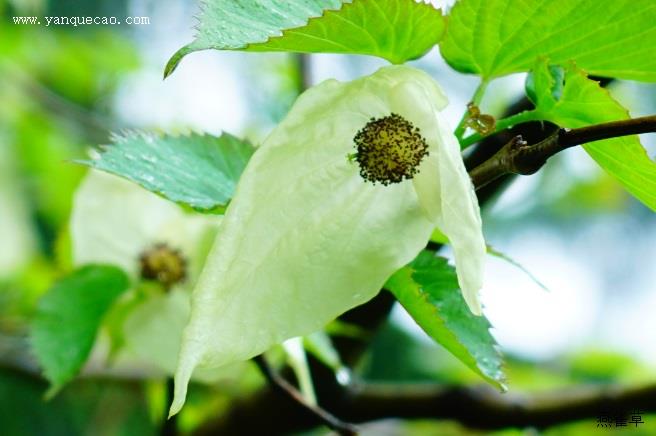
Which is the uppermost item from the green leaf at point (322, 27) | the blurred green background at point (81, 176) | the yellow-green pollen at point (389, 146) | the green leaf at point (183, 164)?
the green leaf at point (322, 27)

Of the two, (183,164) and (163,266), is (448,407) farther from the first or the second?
(183,164)

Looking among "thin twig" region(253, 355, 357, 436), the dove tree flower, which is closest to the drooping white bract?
"thin twig" region(253, 355, 357, 436)

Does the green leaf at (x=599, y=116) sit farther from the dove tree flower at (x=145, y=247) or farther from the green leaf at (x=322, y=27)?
the dove tree flower at (x=145, y=247)

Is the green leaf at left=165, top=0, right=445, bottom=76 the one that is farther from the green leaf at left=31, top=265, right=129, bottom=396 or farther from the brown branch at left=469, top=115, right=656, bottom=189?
the green leaf at left=31, top=265, right=129, bottom=396

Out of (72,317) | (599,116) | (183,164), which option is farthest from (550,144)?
(72,317)

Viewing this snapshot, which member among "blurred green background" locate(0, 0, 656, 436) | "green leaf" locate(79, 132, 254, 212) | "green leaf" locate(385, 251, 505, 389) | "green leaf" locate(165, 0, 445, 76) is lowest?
"blurred green background" locate(0, 0, 656, 436)

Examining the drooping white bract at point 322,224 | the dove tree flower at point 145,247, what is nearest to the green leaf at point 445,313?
the drooping white bract at point 322,224

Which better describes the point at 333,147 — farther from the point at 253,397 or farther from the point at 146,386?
the point at 146,386
